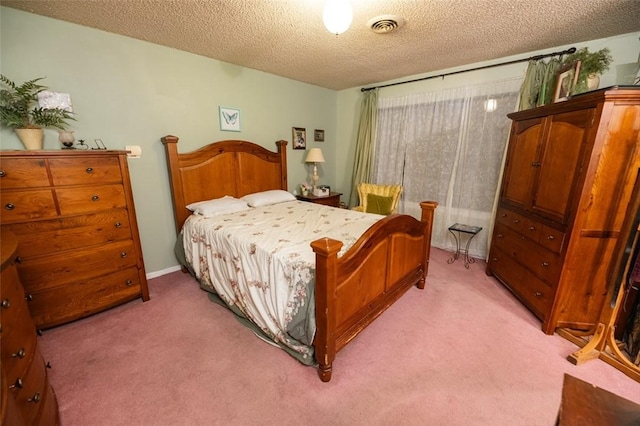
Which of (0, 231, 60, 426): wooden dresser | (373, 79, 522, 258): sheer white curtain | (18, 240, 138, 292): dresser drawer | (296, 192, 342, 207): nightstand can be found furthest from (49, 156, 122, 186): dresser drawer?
(373, 79, 522, 258): sheer white curtain

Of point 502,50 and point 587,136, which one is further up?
point 502,50

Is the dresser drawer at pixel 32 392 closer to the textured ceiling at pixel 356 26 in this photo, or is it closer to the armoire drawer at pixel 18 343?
the armoire drawer at pixel 18 343

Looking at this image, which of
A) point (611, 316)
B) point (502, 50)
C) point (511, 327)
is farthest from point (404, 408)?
point (502, 50)

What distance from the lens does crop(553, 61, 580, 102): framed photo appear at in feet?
7.36

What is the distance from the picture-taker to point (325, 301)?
1435 mm

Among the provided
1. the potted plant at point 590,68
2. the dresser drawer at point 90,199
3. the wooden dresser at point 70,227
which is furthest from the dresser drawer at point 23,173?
the potted plant at point 590,68

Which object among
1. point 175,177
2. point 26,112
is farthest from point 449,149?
point 26,112

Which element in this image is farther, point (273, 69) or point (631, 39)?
point (273, 69)

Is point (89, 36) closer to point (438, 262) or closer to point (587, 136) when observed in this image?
point (587, 136)

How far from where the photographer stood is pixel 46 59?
82.1 inches

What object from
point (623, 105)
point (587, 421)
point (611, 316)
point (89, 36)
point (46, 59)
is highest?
point (89, 36)

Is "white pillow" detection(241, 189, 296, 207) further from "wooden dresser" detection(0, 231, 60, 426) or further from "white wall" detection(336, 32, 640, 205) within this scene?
"wooden dresser" detection(0, 231, 60, 426)

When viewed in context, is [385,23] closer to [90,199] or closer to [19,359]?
[90,199]

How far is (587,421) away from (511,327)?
150cm
